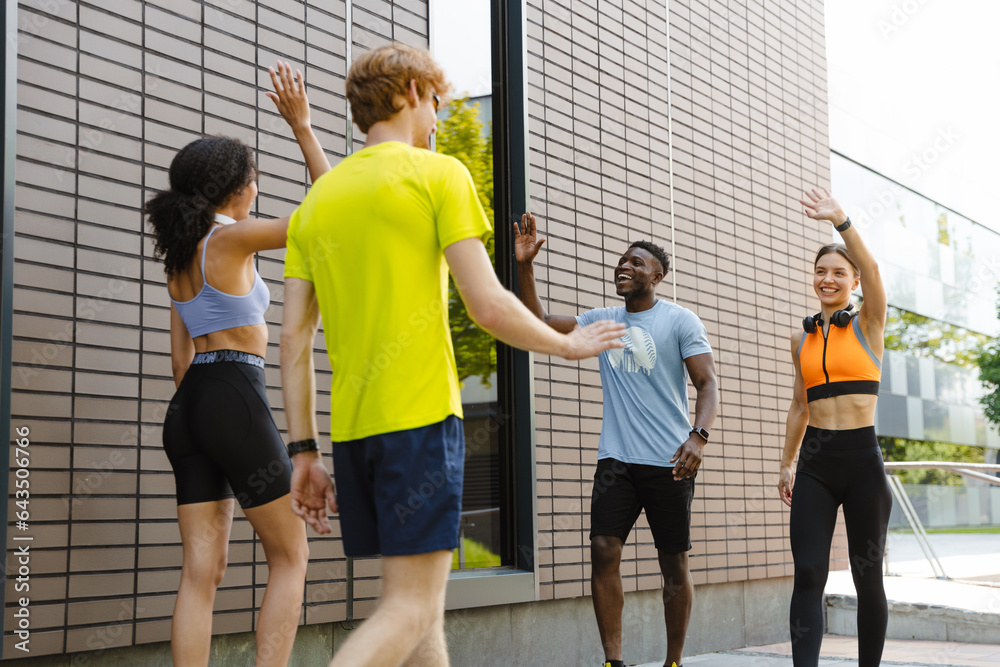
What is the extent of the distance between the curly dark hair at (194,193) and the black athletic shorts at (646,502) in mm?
2268

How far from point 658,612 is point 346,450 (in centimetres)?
433

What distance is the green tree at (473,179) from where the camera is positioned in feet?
17.6

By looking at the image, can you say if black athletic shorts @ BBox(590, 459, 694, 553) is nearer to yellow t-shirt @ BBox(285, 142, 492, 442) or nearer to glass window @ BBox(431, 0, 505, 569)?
glass window @ BBox(431, 0, 505, 569)

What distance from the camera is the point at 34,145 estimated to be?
3430 millimetres

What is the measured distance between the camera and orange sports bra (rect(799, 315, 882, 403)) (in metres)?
4.43

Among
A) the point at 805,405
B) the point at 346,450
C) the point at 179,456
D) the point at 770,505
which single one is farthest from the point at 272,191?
the point at 770,505

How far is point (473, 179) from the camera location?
538cm

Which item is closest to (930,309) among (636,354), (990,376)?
(990,376)

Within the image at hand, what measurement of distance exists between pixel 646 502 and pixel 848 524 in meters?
0.92

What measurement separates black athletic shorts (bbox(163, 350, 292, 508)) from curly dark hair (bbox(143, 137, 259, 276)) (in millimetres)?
384

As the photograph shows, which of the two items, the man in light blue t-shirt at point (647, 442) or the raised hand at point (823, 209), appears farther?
the man in light blue t-shirt at point (647, 442)

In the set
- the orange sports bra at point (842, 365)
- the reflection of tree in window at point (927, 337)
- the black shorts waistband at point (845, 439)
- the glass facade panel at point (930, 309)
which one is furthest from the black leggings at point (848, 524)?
the reflection of tree in window at point (927, 337)

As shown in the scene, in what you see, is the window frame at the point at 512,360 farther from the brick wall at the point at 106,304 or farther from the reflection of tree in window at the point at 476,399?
the brick wall at the point at 106,304

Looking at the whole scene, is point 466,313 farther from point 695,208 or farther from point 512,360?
point 695,208
